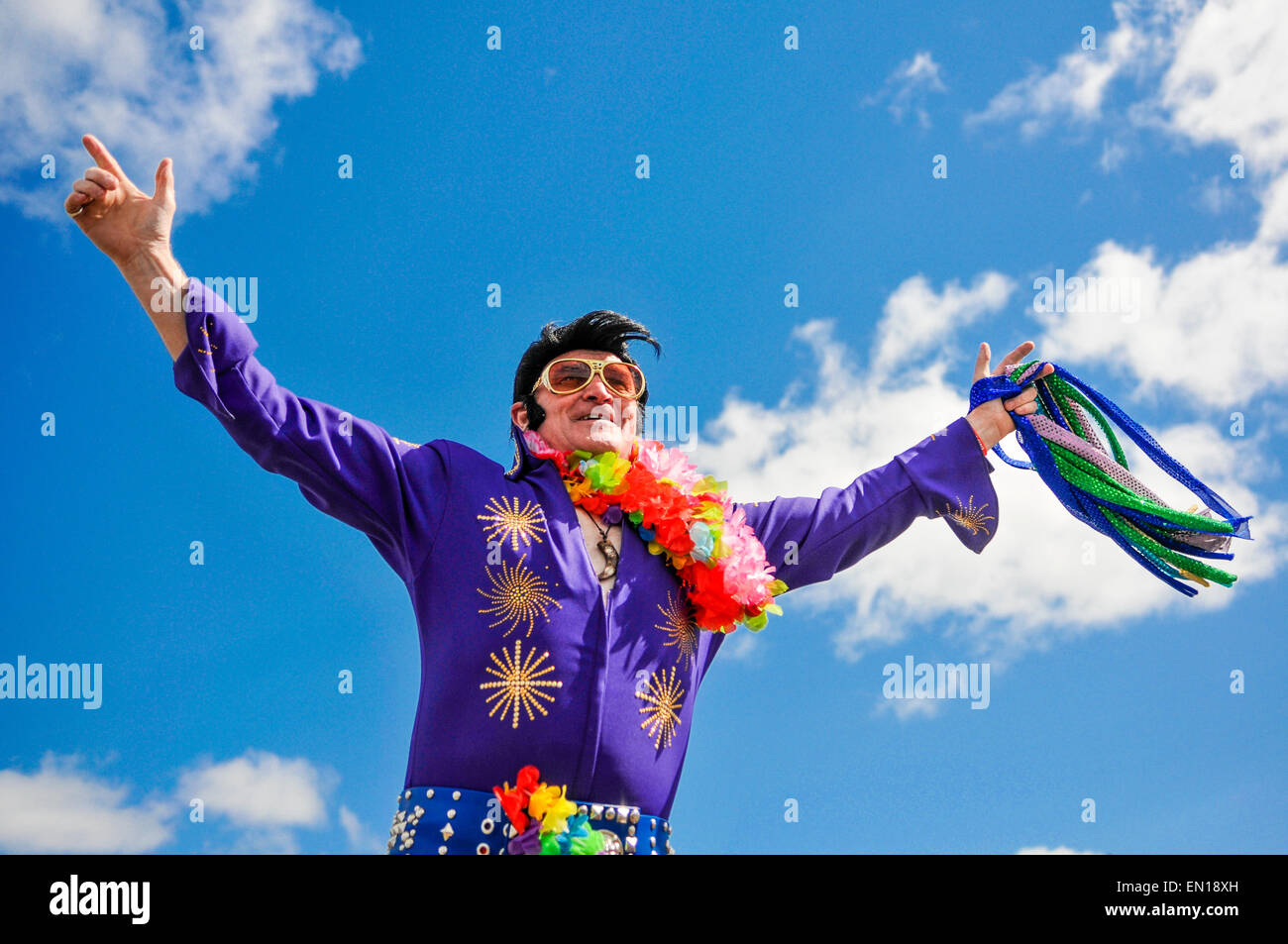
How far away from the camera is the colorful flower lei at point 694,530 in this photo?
398 centimetres

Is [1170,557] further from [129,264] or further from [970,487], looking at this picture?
[129,264]

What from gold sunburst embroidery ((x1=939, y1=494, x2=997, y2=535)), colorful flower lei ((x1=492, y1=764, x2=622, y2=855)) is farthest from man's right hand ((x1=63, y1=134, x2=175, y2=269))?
gold sunburst embroidery ((x1=939, y1=494, x2=997, y2=535))

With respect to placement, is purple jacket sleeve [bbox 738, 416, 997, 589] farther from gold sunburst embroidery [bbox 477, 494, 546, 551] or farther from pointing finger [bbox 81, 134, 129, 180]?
pointing finger [bbox 81, 134, 129, 180]

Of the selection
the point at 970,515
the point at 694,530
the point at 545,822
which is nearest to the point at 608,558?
the point at 694,530

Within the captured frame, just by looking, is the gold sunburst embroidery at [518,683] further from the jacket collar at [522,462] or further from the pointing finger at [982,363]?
the pointing finger at [982,363]

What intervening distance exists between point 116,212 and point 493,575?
156cm

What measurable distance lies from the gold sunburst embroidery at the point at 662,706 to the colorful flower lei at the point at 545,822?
37 centimetres

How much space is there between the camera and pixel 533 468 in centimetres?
418

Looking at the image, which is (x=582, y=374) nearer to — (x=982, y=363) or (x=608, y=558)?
(x=608, y=558)

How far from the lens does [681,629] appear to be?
13.0 ft
